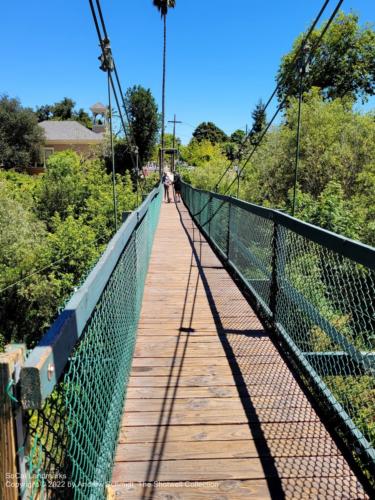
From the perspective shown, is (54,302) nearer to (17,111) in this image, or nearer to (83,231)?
(83,231)

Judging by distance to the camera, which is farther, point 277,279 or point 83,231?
point 83,231

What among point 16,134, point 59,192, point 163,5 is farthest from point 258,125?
point 16,134

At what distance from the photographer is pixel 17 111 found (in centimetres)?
3928

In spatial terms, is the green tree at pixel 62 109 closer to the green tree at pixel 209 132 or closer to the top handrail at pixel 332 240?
the green tree at pixel 209 132

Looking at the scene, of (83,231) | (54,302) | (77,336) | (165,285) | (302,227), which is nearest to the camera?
(77,336)

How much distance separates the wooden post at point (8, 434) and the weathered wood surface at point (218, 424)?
1.21 metres

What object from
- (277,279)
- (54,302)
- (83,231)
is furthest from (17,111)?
(277,279)

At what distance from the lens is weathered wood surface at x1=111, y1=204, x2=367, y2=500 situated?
1882 mm

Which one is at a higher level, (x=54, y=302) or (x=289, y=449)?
(x=289, y=449)

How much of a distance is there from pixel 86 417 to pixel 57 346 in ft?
2.19

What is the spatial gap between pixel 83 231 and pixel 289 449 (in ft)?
60.8

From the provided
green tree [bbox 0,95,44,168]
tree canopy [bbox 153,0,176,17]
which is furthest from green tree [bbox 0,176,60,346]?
green tree [bbox 0,95,44,168]

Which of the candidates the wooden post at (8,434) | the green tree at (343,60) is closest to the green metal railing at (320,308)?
the wooden post at (8,434)

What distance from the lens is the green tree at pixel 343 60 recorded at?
31094 mm
